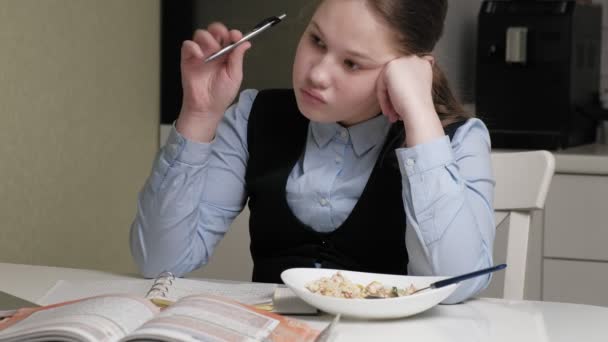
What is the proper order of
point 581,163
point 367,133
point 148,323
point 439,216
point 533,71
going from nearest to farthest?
point 148,323, point 439,216, point 367,133, point 581,163, point 533,71

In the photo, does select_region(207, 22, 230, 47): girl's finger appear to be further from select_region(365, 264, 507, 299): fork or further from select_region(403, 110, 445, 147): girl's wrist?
select_region(365, 264, 507, 299): fork

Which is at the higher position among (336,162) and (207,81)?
(207,81)

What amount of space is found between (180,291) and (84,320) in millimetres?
332

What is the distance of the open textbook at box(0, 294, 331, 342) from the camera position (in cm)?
99

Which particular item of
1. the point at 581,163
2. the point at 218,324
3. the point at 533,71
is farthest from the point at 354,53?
the point at 533,71

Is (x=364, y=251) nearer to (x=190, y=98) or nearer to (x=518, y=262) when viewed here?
(x=518, y=262)

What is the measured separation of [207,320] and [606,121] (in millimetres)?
2397

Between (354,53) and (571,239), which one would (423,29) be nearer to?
(354,53)

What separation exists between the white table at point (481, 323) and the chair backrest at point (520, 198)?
0.25 metres

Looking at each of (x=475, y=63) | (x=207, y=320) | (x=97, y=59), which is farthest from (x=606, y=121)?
(x=207, y=320)

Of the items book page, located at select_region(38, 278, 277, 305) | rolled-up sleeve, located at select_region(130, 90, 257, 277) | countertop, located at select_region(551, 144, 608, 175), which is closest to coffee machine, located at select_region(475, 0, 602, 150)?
countertop, located at select_region(551, 144, 608, 175)

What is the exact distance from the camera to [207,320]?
40.8 inches

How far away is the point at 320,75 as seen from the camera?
4.71ft

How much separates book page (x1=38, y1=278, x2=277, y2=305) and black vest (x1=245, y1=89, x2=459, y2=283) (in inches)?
7.8
